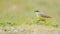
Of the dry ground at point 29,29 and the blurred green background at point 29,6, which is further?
the blurred green background at point 29,6

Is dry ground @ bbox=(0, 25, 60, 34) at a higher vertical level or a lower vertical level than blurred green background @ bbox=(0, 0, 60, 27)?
lower

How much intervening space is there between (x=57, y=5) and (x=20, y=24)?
22.2 ft

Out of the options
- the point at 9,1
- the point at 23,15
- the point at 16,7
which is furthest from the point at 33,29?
the point at 9,1

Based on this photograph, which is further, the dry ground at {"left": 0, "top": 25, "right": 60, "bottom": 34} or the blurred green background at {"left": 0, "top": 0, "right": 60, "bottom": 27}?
the blurred green background at {"left": 0, "top": 0, "right": 60, "bottom": 27}

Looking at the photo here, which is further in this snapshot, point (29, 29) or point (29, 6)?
point (29, 6)

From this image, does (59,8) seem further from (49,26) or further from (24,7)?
(49,26)

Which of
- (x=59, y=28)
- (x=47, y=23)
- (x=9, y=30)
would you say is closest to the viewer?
(x=9, y=30)

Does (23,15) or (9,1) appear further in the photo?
(9,1)

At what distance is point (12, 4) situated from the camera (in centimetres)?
1833

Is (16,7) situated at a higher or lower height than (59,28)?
higher

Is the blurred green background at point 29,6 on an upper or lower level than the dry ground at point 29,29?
upper

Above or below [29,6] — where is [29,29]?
below

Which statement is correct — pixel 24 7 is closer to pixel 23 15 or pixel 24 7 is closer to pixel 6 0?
pixel 6 0

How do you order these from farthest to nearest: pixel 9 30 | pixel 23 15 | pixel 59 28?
1. pixel 23 15
2. pixel 59 28
3. pixel 9 30
